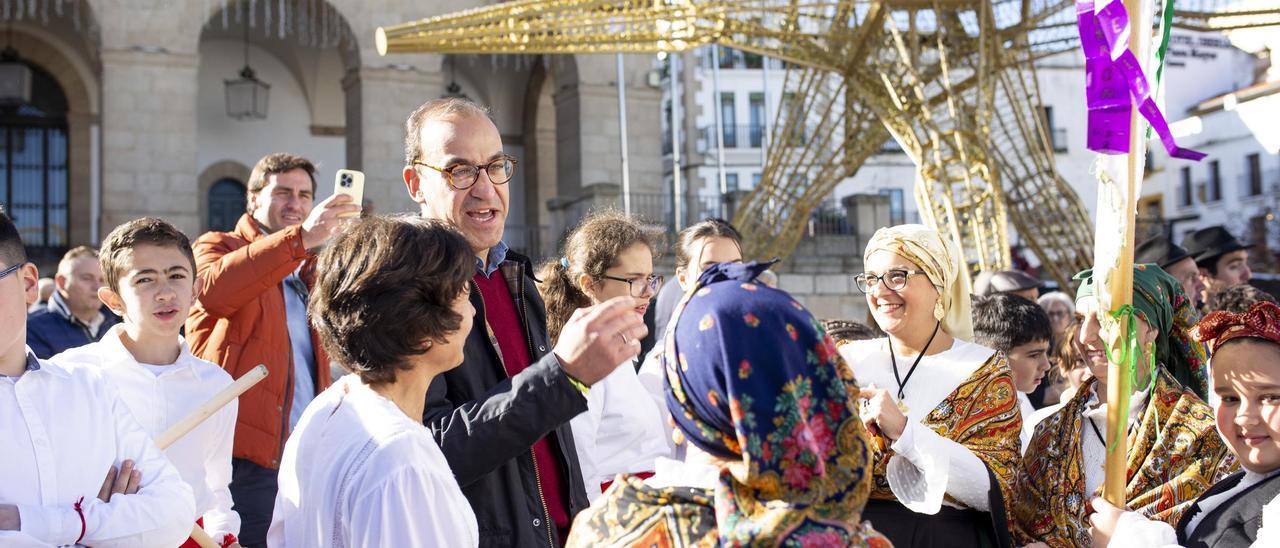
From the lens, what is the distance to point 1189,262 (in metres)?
7.54

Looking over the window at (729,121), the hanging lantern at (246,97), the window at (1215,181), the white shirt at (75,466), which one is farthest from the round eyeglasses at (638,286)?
the window at (1215,181)

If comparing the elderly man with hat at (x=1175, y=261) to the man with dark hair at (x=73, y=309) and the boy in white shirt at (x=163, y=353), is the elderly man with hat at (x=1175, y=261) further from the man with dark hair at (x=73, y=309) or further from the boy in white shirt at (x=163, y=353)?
the man with dark hair at (x=73, y=309)

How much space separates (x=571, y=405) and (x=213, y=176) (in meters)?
20.4

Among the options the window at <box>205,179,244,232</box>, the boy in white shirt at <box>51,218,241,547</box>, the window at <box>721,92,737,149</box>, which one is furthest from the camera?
the window at <box>721,92,737,149</box>

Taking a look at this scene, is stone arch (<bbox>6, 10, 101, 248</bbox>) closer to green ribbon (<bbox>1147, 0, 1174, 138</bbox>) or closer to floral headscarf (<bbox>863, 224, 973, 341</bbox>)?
floral headscarf (<bbox>863, 224, 973, 341</bbox>)

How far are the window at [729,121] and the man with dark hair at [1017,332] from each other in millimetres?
41757

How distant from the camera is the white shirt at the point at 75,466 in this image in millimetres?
2984

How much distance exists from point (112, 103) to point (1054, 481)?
15.5 metres

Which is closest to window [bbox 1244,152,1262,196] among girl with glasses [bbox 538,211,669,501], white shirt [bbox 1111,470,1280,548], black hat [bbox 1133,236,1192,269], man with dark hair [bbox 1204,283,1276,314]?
black hat [bbox 1133,236,1192,269]

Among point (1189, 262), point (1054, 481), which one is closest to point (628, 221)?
point (1054, 481)

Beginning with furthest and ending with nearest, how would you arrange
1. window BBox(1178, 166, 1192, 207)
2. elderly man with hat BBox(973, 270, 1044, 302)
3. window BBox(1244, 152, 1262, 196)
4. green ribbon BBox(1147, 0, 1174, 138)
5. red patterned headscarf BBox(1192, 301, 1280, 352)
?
window BBox(1178, 166, 1192, 207) < window BBox(1244, 152, 1262, 196) < elderly man with hat BBox(973, 270, 1044, 302) < red patterned headscarf BBox(1192, 301, 1280, 352) < green ribbon BBox(1147, 0, 1174, 138)

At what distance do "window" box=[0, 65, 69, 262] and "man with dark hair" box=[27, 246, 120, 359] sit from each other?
1384cm

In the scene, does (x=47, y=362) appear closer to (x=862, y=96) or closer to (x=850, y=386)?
(x=850, y=386)

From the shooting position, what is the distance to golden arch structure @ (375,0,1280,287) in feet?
39.9
